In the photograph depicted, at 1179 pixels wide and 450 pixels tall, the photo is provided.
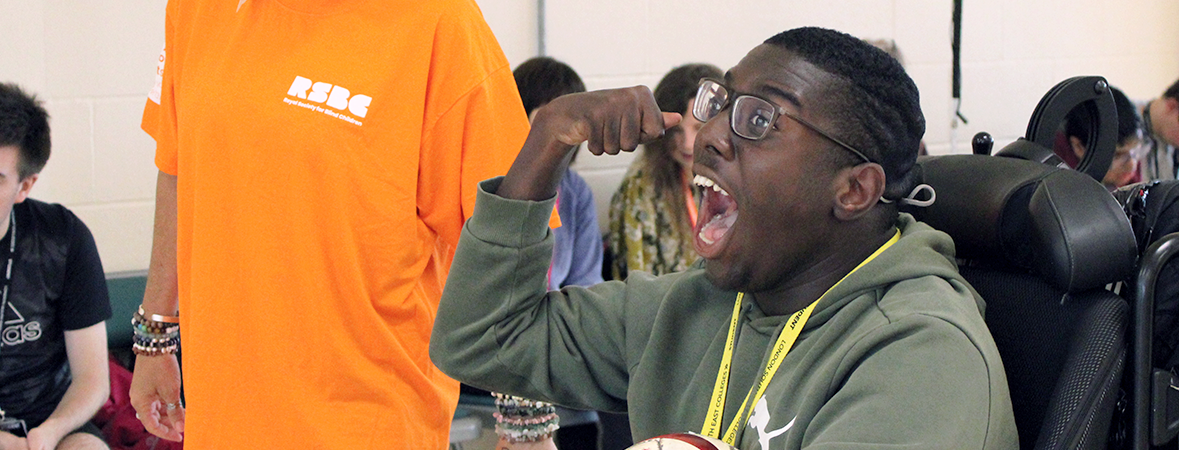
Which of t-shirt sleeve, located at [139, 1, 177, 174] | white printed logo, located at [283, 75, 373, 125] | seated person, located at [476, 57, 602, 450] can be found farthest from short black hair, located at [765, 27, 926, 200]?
seated person, located at [476, 57, 602, 450]

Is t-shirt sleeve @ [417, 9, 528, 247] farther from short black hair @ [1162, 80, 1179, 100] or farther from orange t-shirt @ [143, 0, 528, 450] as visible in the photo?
short black hair @ [1162, 80, 1179, 100]

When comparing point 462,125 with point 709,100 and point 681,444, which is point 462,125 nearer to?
point 709,100

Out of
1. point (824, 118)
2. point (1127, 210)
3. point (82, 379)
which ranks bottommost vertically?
point (82, 379)

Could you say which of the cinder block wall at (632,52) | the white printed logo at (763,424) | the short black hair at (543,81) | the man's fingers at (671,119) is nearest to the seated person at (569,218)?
the short black hair at (543,81)

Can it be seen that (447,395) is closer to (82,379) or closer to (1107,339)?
(1107,339)

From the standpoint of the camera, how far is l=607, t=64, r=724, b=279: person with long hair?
10.1 ft

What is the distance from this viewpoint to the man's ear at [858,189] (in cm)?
106

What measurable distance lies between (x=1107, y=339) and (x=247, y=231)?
98cm

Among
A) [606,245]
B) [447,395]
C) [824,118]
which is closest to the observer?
[824,118]

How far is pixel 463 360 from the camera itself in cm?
121

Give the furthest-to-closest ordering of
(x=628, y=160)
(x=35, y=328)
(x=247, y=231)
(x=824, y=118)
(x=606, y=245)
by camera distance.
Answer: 1. (x=628, y=160)
2. (x=606, y=245)
3. (x=35, y=328)
4. (x=247, y=231)
5. (x=824, y=118)

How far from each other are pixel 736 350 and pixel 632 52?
2432 millimetres

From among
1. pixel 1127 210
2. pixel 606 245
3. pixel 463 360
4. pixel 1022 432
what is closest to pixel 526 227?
pixel 463 360

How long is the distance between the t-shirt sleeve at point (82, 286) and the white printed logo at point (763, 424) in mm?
1710
